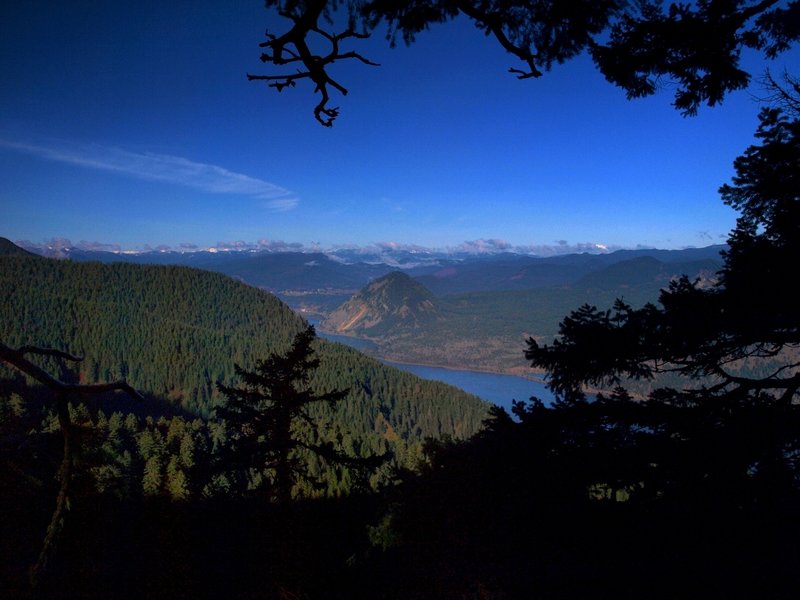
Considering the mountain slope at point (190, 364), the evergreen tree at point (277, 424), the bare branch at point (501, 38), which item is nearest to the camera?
the bare branch at point (501, 38)

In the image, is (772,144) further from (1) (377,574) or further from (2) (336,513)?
(2) (336,513)

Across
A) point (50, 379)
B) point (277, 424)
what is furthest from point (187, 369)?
point (50, 379)

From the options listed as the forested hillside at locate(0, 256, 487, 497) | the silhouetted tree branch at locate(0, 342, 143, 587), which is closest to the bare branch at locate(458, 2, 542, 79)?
the silhouetted tree branch at locate(0, 342, 143, 587)

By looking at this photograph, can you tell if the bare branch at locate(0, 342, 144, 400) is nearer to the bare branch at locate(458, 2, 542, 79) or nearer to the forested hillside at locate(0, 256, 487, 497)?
the bare branch at locate(458, 2, 542, 79)

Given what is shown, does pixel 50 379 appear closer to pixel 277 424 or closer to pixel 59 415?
pixel 59 415

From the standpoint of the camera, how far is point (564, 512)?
18.2ft

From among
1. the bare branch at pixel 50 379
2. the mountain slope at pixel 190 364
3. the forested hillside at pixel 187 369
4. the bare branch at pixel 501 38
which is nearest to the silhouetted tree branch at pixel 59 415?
the bare branch at pixel 50 379

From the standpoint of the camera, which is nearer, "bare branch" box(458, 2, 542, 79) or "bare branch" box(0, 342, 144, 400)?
"bare branch" box(0, 342, 144, 400)

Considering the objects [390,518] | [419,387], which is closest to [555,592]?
[390,518]

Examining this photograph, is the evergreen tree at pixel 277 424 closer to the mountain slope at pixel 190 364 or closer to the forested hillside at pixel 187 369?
the forested hillside at pixel 187 369

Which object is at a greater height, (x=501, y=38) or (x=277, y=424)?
(x=501, y=38)

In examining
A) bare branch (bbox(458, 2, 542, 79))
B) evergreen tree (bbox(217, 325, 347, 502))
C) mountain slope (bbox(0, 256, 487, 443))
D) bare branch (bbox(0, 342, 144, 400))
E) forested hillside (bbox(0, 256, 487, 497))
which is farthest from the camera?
mountain slope (bbox(0, 256, 487, 443))

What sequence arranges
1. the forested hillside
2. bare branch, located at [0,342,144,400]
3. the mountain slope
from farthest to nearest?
the mountain slope → the forested hillside → bare branch, located at [0,342,144,400]

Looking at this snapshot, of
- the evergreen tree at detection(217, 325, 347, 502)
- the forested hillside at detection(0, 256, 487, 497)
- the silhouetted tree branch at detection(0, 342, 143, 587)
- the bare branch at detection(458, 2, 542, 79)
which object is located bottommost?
the forested hillside at detection(0, 256, 487, 497)
